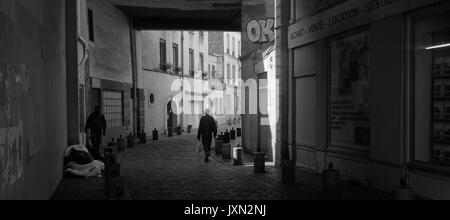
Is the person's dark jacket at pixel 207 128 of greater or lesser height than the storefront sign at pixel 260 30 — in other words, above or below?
below

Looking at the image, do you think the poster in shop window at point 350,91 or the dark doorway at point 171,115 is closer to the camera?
the poster in shop window at point 350,91

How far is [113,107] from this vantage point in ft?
81.0

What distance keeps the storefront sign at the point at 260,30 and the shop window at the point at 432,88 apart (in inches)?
441

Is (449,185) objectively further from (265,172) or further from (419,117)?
(265,172)

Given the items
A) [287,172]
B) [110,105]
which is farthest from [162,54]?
[287,172]

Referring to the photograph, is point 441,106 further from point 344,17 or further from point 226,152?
point 226,152

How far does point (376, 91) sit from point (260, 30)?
1079 centimetres

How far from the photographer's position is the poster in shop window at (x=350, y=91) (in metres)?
10.8

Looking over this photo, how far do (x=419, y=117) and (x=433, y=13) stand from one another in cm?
174

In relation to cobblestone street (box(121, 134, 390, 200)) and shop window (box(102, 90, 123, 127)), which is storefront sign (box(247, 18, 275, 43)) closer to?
cobblestone street (box(121, 134, 390, 200))

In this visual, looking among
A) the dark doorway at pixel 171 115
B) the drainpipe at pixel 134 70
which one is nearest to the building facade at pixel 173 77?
the dark doorway at pixel 171 115

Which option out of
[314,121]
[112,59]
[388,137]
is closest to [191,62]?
[112,59]

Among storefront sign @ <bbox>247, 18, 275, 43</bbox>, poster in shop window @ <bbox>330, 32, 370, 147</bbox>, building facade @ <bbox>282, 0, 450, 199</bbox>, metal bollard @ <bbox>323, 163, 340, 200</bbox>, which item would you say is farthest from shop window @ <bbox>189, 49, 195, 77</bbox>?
metal bollard @ <bbox>323, 163, 340, 200</bbox>

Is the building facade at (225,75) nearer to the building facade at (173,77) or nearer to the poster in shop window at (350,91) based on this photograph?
the building facade at (173,77)
